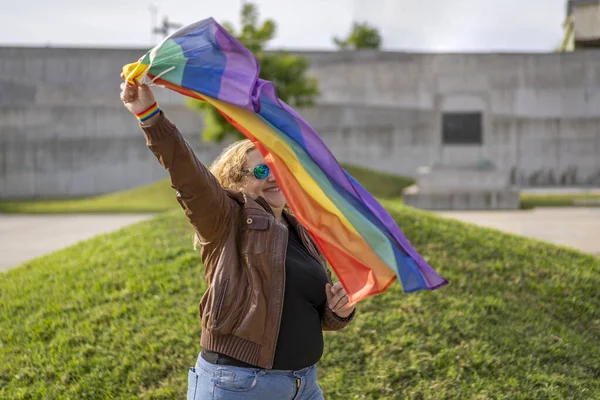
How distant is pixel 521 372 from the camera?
4684 mm

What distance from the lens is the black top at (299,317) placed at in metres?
2.56

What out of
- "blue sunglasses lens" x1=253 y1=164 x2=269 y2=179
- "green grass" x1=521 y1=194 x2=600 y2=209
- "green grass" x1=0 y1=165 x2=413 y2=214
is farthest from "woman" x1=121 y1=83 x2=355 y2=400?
"green grass" x1=521 y1=194 x2=600 y2=209

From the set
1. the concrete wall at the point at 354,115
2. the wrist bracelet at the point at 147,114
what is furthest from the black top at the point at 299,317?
the concrete wall at the point at 354,115

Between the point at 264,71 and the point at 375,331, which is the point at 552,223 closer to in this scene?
the point at 375,331

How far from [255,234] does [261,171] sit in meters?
0.32

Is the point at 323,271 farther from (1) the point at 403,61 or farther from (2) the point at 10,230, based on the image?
(1) the point at 403,61

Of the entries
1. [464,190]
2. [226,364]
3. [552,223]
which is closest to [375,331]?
[226,364]

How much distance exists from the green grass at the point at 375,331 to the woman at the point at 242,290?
2052mm

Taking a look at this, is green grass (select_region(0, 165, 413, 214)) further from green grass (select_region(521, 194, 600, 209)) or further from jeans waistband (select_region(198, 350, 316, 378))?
jeans waistband (select_region(198, 350, 316, 378))

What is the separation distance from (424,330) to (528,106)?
26.5 m

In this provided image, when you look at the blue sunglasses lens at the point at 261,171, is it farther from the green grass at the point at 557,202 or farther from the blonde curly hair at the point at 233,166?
the green grass at the point at 557,202

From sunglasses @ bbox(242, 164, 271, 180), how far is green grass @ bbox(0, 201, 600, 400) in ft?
7.25

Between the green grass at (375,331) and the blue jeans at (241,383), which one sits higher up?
the blue jeans at (241,383)

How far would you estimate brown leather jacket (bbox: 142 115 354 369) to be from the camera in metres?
2.43
